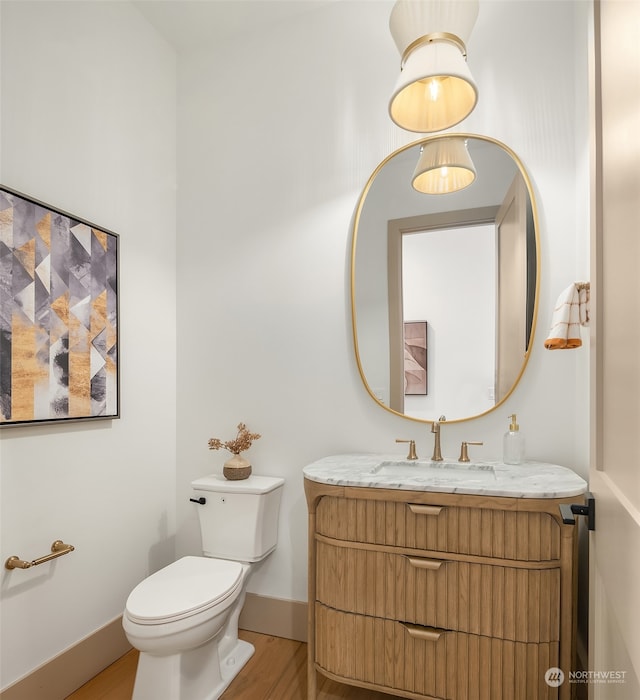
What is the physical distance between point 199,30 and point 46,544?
246 centimetres

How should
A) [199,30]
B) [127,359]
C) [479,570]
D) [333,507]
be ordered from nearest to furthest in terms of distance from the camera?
1. [479,570]
2. [333,507]
3. [127,359]
4. [199,30]

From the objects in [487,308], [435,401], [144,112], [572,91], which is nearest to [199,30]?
[144,112]

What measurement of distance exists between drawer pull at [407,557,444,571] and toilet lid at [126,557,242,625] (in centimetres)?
68

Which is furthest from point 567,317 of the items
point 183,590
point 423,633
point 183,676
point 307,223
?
point 183,676

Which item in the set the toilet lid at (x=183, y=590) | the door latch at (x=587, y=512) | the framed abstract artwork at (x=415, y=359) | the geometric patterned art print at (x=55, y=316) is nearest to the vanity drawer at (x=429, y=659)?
the toilet lid at (x=183, y=590)

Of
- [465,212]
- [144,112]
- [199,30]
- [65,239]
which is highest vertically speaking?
[199,30]

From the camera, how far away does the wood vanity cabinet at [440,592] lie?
4.57 ft

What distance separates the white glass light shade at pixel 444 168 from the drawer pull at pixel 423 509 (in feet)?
4.21

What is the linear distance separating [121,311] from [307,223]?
957 millimetres

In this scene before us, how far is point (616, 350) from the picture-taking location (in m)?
0.72

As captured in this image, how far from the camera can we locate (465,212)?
195cm

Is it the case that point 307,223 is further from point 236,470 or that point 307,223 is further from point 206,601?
point 206,601

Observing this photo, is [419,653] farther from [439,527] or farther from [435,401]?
[435,401]

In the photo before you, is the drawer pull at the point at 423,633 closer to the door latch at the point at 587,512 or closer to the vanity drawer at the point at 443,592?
the vanity drawer at the point at 443,592
